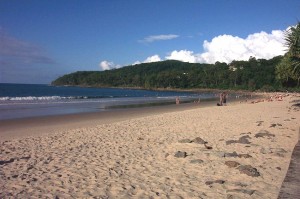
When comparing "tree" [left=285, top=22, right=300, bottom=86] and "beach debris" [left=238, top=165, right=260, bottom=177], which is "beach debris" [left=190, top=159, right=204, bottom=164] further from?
"tree" [left=285, top=22, right=300, bottom=86]

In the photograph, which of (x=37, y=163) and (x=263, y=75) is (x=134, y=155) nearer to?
(x=37, y=163)

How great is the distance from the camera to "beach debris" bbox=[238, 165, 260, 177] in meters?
6.49

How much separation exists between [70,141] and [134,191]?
18.9 ft

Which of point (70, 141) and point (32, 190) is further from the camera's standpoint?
point (70, 141)

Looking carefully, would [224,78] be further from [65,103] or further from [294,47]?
[294,47]

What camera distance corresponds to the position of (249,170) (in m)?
6.64

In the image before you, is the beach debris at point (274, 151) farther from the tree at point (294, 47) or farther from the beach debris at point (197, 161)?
the tree at point (294, 47)

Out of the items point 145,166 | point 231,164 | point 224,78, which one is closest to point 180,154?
point 145,166

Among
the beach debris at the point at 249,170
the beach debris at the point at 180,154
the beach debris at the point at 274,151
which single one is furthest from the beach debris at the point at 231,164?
the beach debris at the point at 274,151

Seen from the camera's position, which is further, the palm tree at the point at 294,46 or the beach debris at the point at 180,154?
the palm tree at the point at 294,46

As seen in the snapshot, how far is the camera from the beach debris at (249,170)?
6492mm

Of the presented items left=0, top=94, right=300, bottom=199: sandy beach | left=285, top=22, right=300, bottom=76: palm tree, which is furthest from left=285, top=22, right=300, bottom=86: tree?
left=0, top=94, right=300, bottom=199: sandy beach

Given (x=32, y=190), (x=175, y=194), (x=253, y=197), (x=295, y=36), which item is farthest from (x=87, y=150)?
(x=295, y=36)

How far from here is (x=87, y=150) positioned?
363 inches
